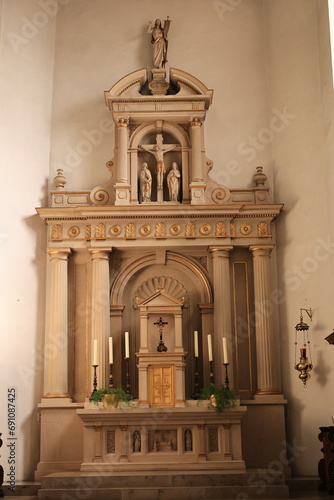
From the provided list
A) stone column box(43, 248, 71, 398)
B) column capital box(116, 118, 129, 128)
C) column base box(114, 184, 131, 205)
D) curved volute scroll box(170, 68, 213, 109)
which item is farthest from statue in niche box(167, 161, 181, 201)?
stone column box(43, 248, 71, 398)

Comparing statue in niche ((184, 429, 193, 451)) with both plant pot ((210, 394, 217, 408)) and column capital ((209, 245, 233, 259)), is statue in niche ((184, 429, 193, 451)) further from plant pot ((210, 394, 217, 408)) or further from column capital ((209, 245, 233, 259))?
column capital ((209, 245, 233, 259))

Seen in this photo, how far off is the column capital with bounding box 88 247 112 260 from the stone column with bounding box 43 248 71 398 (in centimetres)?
42

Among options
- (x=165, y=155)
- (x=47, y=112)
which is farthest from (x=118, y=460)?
(x=47, y=112)

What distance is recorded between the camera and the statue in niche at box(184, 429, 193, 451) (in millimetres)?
11266

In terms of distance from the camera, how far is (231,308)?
12906mm

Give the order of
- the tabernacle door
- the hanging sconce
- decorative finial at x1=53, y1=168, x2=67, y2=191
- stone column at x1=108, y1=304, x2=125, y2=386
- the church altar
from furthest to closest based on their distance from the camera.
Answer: decorative finial at x1=53, y1=168, x2=67, y2=191 → stone column at x1=108, y1=304, x2=125, y2=386 → the church altar → the hanging sconce → the tabernacle door

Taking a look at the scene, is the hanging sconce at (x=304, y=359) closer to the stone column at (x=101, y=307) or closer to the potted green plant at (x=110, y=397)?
the potted green plant at (x=110, y=397)

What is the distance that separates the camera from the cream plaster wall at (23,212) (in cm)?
1237

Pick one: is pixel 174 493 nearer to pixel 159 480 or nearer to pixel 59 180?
pixel 159 480

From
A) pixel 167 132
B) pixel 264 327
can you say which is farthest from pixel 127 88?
pixel 264 327

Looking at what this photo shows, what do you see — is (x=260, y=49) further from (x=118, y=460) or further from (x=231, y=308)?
(x=118, y=460)

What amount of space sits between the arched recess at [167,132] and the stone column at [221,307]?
4.04ft

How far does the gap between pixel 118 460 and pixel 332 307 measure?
4056 millimetres

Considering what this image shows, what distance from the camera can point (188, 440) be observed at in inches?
445
